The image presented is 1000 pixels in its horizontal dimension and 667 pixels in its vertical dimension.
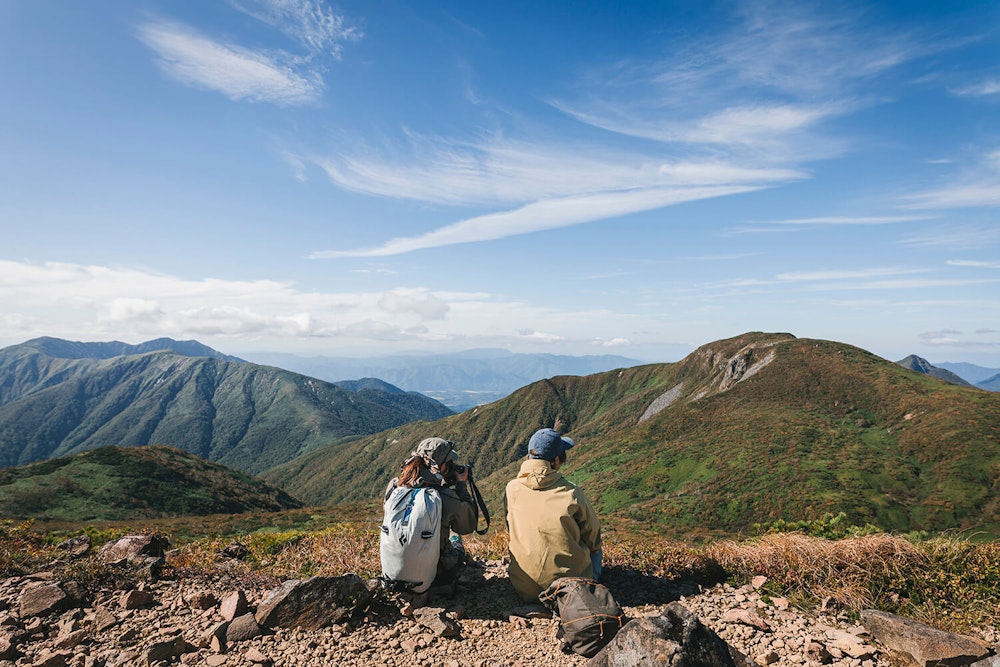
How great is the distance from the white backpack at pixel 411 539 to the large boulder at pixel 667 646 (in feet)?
7.78

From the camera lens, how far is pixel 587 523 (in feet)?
19.9

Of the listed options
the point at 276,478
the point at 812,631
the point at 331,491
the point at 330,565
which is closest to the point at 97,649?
the point at 330,565

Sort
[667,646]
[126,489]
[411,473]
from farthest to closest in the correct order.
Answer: [126,489] < [411,473] < [667,646]

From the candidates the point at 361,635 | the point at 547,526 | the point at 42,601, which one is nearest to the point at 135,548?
the point at 42,601

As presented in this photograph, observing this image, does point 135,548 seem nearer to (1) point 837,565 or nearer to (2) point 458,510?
(2) point 458,510

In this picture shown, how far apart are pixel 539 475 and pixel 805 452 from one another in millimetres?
43054

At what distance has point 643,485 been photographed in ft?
141

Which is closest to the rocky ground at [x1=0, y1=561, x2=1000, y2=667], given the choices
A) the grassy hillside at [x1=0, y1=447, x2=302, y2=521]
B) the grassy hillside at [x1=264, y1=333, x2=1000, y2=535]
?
the grassy hillside at [x1=264, y1=333, x2=1000, y2=535]

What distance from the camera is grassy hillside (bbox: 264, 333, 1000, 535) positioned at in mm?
31844

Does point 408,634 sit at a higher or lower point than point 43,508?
higher

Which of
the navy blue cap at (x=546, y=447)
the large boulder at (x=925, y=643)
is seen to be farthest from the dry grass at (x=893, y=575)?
the navy blue cap at (x=546, y=447)

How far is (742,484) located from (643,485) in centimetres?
881

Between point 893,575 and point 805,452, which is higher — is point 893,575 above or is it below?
above

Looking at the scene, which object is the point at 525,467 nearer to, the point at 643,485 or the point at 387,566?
the point at 387,566
